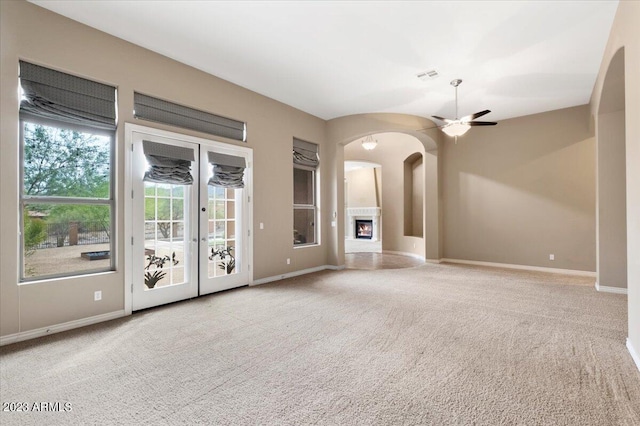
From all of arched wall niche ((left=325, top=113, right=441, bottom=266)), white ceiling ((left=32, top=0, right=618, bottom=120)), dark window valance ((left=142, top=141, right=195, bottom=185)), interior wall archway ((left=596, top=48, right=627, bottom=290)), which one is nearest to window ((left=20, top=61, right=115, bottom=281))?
dark window valance ((left=142, top=141, right=195, bottom=185))

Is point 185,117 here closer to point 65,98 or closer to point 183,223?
point 65,98

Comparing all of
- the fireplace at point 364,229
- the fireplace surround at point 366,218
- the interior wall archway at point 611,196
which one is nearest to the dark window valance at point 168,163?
the interior wall archway at point 611,196

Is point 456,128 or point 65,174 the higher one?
point 456,128

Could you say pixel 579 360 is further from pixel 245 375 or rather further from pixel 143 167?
pixel 143 167

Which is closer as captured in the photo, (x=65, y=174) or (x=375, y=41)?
(x=65, y=174)

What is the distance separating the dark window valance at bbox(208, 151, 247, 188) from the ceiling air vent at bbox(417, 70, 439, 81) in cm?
331

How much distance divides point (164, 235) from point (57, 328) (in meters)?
1.55

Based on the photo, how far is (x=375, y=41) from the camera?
3.99m

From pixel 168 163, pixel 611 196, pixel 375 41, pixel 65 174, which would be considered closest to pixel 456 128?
pixel 375 41

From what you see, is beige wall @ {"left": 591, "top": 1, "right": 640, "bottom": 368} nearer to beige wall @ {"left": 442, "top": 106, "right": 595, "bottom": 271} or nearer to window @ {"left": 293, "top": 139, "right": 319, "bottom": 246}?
beige wall @ {"left": 442, "top": 106, "right": 595, "bottom": 271}

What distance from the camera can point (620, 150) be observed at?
482 centimetres

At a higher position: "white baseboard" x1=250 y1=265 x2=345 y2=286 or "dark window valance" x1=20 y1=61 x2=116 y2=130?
"dark window valance" x1=20 y1=61 x2=116 y2=130

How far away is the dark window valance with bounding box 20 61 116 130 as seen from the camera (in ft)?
10.7

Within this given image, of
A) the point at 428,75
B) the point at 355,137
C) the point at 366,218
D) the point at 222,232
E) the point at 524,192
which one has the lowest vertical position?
the point at 222,232
